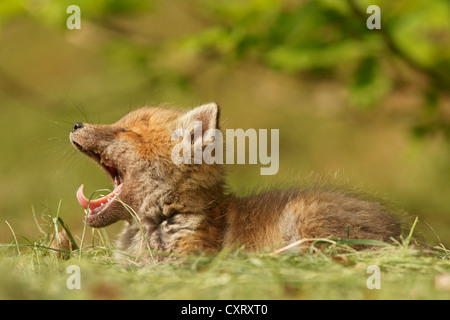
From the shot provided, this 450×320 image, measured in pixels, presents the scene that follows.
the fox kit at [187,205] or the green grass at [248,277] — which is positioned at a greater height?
the fox kit at [187,205]

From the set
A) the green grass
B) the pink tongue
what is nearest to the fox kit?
the pink tongue

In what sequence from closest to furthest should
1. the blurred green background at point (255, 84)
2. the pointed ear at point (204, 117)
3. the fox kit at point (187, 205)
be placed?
the fox kit at point (187, 205), the pointed ear at point (204, 117), the blurred green background at point (255, 84)

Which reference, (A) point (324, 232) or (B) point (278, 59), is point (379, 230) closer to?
(A) point (324, 232)

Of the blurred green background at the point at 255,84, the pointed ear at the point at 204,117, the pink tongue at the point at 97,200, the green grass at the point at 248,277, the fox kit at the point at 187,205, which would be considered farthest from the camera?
the blurred green background at the point at 255,84

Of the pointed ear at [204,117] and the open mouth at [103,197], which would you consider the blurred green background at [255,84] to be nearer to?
the open mouth at [103,197]

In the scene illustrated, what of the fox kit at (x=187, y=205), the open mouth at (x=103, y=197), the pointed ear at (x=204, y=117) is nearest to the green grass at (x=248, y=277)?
the fox kit at (x=187, y=205)

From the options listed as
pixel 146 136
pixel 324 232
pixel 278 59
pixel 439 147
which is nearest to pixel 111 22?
pixel 278 59

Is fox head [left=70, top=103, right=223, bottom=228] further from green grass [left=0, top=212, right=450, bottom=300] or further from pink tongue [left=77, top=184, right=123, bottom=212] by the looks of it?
green grass [left=0, top=212, right=450, bottom=300]

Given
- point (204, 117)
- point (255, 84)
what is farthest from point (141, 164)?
point (255, 84)

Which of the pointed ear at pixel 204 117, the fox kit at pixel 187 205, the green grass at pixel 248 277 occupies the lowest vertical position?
the green grass at pixel 248 277

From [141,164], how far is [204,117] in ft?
1.98

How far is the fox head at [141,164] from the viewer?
191 inches

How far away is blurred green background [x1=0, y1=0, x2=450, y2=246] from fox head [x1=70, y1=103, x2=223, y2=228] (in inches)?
17.8

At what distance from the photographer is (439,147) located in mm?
13594
